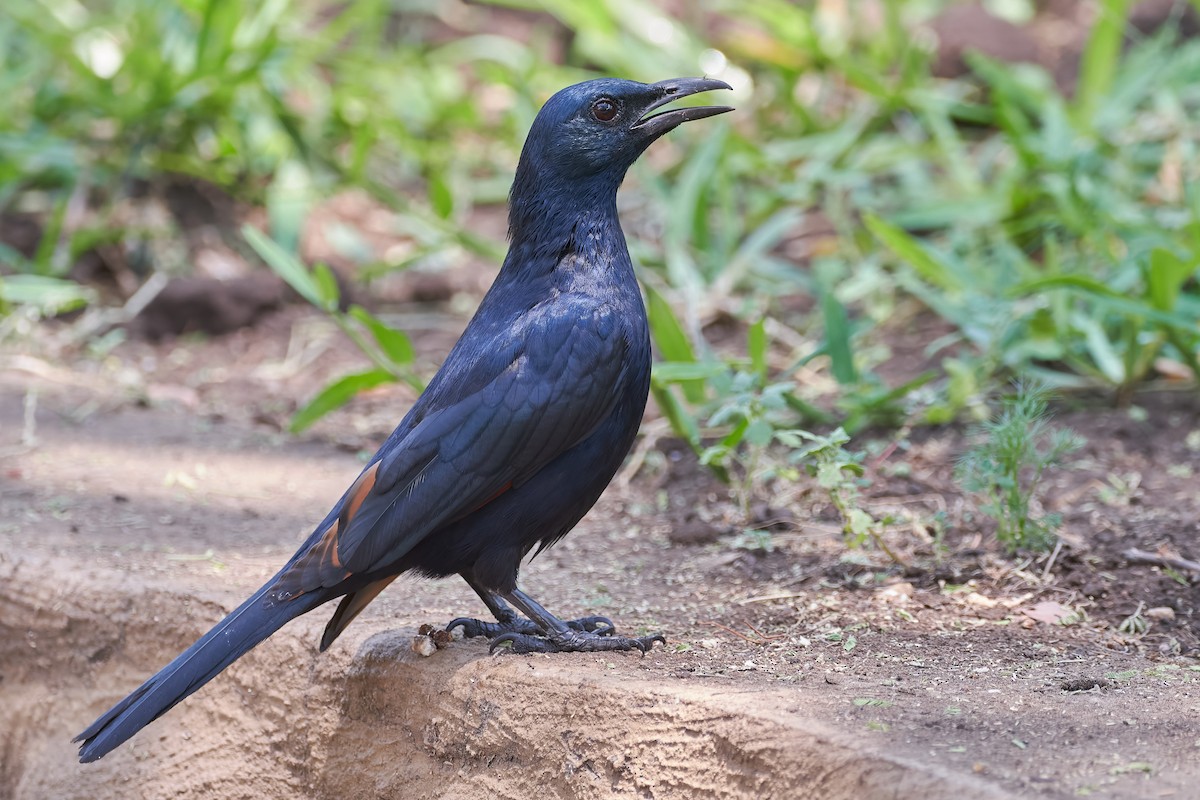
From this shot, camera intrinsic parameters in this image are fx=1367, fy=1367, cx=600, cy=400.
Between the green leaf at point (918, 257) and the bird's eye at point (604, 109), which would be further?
the green leaf at point (918, 257)

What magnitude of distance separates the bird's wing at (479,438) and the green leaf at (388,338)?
130 centimetres

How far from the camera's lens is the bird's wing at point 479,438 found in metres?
2.91

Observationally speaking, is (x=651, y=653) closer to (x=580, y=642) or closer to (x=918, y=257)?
(x=580, y=642)

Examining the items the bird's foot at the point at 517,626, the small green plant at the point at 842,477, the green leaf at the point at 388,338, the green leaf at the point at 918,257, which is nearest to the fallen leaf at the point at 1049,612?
the small green plant at the point at 842,477

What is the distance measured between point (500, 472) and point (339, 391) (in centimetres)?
171

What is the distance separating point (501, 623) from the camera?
3207mm

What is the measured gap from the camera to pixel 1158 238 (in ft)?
15.8

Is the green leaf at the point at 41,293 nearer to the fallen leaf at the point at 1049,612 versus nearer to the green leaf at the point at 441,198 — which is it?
the green leaf at the point at 441,198

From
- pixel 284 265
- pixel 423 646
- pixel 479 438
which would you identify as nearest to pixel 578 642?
pixel 423 646

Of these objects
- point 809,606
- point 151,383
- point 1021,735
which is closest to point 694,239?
point 151,383

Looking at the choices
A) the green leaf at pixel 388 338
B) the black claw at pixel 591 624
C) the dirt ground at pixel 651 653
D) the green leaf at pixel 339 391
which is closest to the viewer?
the dirt ground at pixel 651 653

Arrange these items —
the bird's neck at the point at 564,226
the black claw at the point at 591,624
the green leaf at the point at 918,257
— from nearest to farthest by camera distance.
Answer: the black claw at the point at 591,624
the bird's neck at the point at 564,226
the green leaf at the point at 918,257

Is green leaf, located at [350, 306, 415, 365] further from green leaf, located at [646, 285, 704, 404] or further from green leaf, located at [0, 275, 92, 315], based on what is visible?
green leaf, located at [0, 275, 92, 315]

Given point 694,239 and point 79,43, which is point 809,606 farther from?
point 79,43
